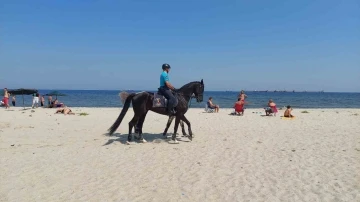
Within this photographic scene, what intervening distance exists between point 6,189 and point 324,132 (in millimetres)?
12560

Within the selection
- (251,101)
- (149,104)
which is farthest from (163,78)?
(251,101)

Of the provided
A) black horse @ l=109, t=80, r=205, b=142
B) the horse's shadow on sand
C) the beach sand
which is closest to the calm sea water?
the horse's shadow on sand

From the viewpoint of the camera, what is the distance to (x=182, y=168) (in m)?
7.41

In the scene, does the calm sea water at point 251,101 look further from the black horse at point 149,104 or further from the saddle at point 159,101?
the saddle at point 159,101

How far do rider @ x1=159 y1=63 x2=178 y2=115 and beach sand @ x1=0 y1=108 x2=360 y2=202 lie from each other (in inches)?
59.2

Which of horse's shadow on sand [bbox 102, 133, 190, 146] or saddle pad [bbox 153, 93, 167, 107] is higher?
saddle pad [bbox 153, 93, 167, 107]

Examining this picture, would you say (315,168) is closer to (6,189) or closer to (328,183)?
(328,183)

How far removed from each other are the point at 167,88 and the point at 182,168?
3942 millimetres

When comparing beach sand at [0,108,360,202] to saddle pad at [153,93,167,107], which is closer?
beach sand at [0,108,360,202]

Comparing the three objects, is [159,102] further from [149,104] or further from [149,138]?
[149,138]

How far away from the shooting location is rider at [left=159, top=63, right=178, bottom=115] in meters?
10.5

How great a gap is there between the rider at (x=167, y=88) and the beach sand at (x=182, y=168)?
4.94 feet

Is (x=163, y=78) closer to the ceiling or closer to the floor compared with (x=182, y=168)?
closer to the ceiling

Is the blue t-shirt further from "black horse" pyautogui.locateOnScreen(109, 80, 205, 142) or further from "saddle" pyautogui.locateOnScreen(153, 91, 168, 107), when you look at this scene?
"black horse" pyautogui.locateOnScreen(109, 80, 205, 142)
